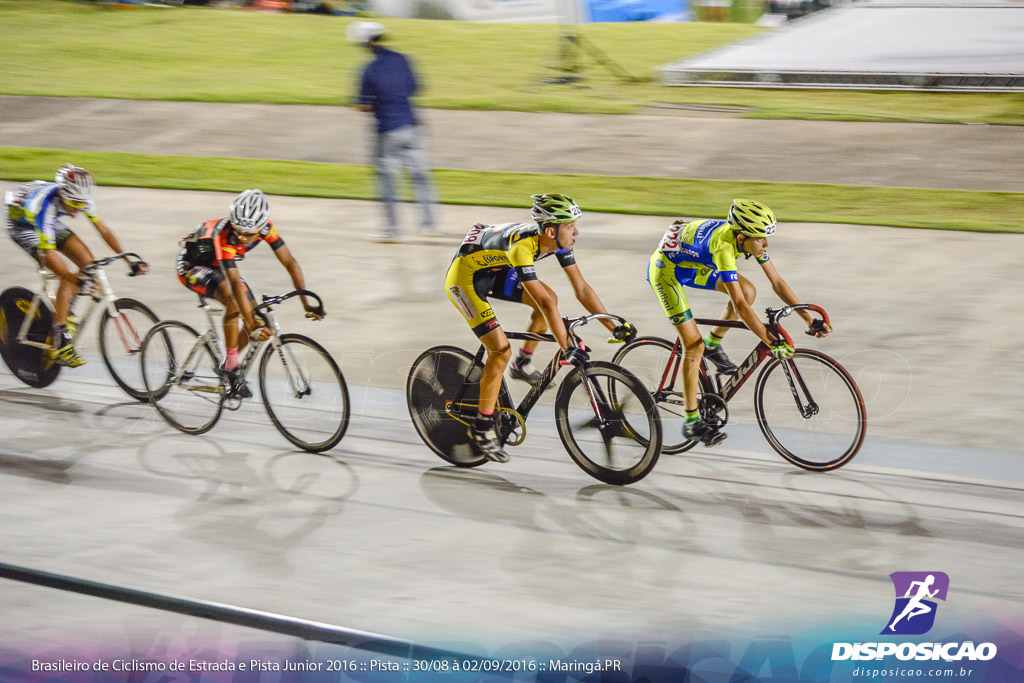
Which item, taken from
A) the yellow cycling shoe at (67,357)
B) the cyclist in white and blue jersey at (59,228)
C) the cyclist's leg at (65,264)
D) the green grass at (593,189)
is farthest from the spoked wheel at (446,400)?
the green grass at (593,189)

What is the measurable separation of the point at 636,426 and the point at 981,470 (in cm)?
184

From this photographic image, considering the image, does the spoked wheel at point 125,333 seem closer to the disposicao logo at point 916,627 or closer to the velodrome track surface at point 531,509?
the velodrome track surface at point 531,509

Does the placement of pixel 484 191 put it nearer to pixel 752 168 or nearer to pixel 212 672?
pixel 752 168

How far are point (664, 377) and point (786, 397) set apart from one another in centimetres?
65

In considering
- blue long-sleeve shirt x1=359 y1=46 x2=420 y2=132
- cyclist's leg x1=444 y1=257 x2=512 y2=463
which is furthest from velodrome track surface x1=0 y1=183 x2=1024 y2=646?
blue long-sleeve shirt x1=359 y1=46 x2=420 y2=132

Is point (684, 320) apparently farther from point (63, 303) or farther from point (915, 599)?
point (63, 303)

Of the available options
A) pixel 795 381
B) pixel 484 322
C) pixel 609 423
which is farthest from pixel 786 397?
pixel 484 322

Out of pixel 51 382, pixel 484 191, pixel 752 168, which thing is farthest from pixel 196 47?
pixel 51 382

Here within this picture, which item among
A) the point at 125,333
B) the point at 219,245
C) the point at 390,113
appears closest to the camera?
the point at 219,245

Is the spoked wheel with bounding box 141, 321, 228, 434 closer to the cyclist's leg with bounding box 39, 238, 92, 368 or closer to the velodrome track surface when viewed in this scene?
the velodrome track surface

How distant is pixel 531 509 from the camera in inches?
205

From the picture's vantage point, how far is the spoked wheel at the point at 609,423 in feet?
16.5

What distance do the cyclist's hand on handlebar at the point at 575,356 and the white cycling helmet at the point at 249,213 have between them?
1.80 metres

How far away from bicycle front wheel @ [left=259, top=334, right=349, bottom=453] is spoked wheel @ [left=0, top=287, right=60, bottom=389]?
193 cm
